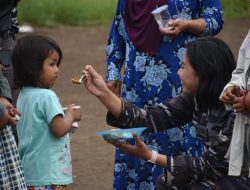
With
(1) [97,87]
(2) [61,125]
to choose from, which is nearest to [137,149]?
(1) [97,87]

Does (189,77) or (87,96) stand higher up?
(189,77)

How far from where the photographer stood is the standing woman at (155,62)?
498 cm

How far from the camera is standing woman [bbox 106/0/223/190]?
4.98 metres

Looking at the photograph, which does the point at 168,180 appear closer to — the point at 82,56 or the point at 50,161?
the point at 50,161

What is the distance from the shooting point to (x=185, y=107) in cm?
450

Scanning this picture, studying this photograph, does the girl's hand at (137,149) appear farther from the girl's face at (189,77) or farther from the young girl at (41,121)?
the young girl at (41,121)

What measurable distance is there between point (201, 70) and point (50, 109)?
945 millimetres

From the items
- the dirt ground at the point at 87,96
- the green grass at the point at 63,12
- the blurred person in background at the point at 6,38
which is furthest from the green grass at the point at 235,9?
the blurred person in background at the point at 6,38

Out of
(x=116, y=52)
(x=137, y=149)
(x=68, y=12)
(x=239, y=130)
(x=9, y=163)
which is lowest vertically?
(x=9, y=163)

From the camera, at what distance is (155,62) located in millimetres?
5000

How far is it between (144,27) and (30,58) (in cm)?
73

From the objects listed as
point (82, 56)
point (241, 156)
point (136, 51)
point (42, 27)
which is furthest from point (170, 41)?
point (42, 27)

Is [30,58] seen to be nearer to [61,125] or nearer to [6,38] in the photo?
[61,125]

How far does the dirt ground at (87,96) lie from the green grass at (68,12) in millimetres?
310
